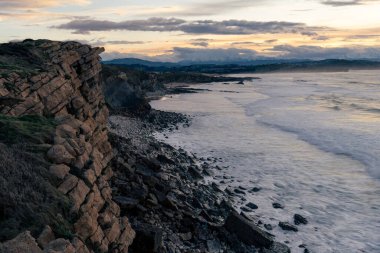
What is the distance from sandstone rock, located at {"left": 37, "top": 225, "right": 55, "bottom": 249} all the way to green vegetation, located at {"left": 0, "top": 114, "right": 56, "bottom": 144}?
3735mm

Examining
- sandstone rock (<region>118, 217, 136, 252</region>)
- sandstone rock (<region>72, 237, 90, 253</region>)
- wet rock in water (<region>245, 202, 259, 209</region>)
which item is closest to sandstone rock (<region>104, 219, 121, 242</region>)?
sandstone rock (<region>118, 217, 136, 252</region>)

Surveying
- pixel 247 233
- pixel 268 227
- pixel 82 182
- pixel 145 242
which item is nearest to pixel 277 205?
pixel 268 227

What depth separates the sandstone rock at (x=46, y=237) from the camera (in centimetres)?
779

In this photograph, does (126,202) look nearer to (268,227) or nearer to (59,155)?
(59,155)

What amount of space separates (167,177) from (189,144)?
13197mm

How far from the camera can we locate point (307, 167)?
27453mm

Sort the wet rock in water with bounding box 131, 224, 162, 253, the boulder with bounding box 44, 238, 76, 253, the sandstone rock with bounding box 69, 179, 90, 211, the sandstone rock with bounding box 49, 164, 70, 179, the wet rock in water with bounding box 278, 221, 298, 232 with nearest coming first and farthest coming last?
the boulder with bounding box 44, 238, 76, 253 < the sandstone rock with bounding box 69, 179, 90, 211 < the sandstone rock with bounding box 49, 164, 70, 179 < the wet rock in water with bounding box 131, 224, 162, 253 < the wet rock in water with bounding box 278, 221, 298, 232

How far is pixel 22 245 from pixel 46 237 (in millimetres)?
707

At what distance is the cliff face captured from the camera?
9.73 meters

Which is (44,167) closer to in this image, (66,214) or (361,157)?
(66,214)

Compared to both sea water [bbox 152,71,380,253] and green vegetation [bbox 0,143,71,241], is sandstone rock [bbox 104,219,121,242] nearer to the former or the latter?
green vegetation [bbox 0,143,71,241]

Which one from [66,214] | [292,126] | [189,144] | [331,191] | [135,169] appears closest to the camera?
[66,214]

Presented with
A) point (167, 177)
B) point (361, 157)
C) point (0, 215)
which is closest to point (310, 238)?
point (167, 177)

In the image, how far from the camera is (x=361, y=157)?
1169 inches
